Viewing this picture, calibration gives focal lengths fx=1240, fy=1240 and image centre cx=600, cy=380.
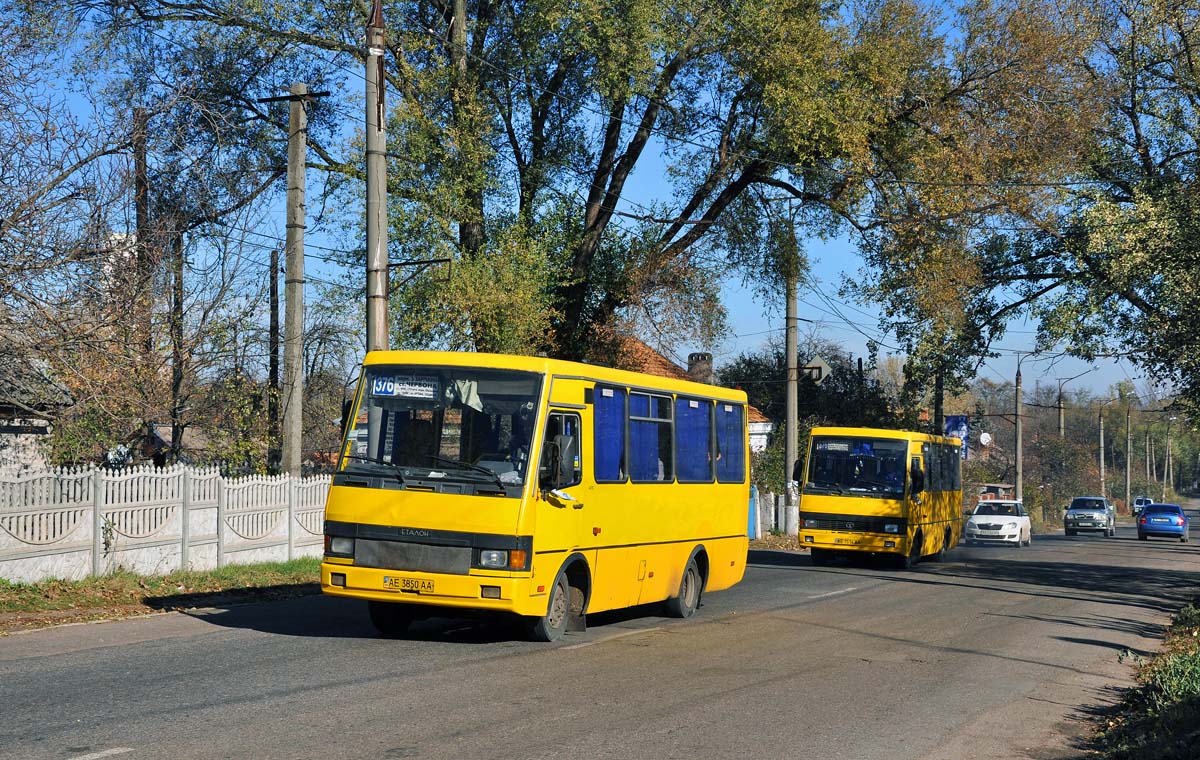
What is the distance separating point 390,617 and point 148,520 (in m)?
6.52

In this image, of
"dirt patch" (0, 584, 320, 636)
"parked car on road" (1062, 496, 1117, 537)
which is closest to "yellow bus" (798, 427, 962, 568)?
"dirt patch" (0, 584, 320, 636)

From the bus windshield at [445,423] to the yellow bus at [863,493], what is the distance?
51.1 ft

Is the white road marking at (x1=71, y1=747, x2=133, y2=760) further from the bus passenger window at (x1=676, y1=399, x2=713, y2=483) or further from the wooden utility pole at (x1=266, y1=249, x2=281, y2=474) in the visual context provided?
the wooden utility pole at (x1=266, y1=249, x2=281, y2=474)

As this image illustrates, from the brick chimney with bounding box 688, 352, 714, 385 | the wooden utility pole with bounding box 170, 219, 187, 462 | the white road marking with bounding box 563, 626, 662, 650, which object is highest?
the brick chimney with bounding box 688, 352, 714, 385

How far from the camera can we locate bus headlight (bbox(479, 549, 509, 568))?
38.4 feet

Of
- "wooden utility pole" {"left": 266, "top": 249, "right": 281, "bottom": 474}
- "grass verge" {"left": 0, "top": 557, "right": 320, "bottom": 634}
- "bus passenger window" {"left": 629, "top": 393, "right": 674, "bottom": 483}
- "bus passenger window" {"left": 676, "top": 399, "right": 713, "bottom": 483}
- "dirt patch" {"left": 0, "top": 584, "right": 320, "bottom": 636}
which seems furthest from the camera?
"wooden utility pole" {"left": 266, "top": 249, "right": 281, "bottom": 474}

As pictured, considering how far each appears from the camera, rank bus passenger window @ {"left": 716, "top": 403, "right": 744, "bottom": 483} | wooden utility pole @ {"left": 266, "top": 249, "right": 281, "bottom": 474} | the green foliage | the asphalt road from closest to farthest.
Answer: the asphalt road, bus passenger window @ {"left": 716, "top": 403, "right": 744, "bottom": 483}, wooden utility pole @ {"left": 266, "top": 249, "right": 281, "bottom": 474}, the green foliage

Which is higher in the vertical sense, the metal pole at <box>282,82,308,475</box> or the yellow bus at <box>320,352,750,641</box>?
the metal pole at <box>282,82,308,475</box>

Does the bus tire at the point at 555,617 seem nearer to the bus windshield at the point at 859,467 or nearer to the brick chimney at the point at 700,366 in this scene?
the bus windshield at the point at 859,467

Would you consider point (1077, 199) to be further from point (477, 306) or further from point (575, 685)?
point (575, 685)

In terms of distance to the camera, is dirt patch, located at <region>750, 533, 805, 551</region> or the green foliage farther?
dirt patch, located at <region>750, 533, 805, 551</region>

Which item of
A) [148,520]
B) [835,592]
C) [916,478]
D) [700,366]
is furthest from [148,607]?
[700,366]

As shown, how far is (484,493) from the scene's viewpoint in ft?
39.0

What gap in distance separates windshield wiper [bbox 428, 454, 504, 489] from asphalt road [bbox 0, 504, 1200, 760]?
1684mm
